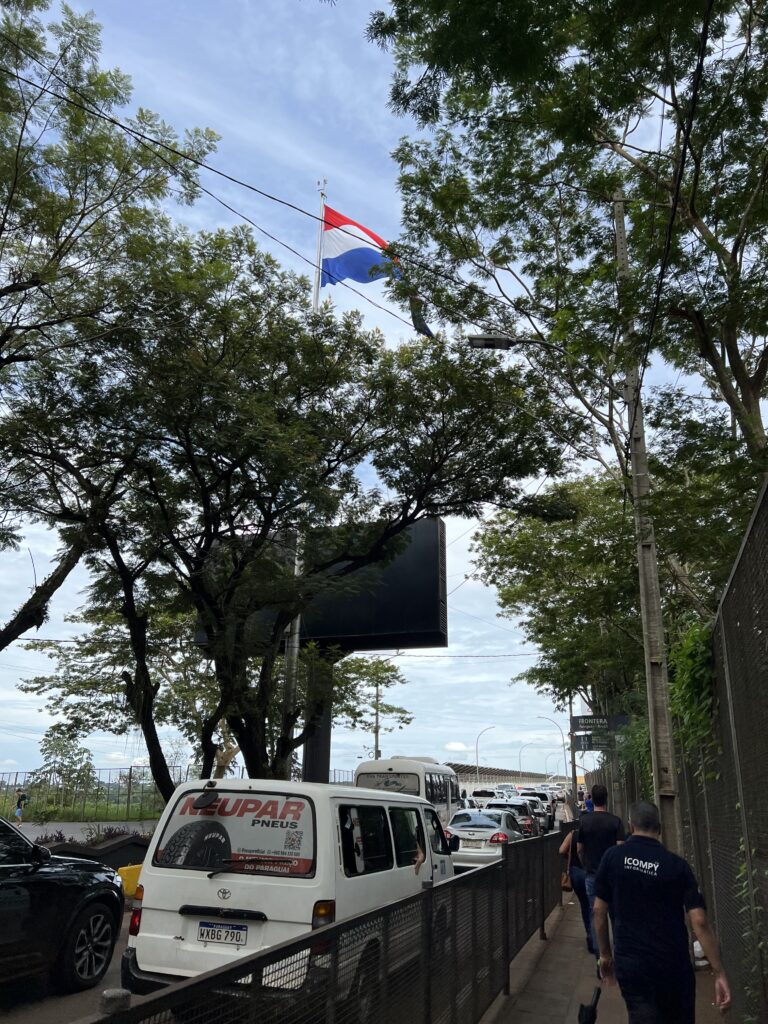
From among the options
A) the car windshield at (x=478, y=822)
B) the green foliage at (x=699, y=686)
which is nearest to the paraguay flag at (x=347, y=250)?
the car windshield at (x=478, y=822)

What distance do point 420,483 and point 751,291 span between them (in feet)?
33.0

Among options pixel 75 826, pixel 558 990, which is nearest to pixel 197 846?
pixel 558 990

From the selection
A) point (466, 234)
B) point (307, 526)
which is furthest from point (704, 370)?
point (307, 526)

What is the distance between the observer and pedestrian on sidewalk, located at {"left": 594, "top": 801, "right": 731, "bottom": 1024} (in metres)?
4.39

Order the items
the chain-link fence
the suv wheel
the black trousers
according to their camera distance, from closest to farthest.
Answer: the chain-link fence < the black trousers < the suv wheel

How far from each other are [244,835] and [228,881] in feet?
1.26

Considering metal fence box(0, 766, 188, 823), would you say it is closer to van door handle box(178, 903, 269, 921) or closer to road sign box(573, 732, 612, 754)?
road sign box(573, 732, 612, 754)

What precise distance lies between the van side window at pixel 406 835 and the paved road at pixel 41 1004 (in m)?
2.86

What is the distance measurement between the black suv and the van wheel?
454 cm

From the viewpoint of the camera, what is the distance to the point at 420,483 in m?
17.5

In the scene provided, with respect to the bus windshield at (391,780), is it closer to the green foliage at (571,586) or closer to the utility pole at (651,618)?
the green foliage at (571,586)

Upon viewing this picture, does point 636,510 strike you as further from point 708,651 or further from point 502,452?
point 502,452

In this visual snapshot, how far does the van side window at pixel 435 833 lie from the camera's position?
8.93 meters

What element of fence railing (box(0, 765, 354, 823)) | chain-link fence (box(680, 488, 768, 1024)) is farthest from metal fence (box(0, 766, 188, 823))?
Answer: chain-link fence (box(680, 488, 768, 1024))
